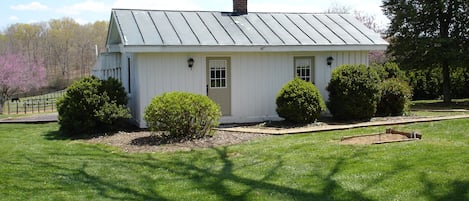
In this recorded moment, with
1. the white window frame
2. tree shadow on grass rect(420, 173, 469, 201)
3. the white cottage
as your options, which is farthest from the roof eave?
tree shadow on grass rect(420, 173, 469, 201)

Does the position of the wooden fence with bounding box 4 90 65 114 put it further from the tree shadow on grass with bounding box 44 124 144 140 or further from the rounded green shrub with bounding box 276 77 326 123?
the rounded green shrub with bounding box 276 77 326 123

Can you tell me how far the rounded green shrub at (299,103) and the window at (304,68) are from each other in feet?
4.84

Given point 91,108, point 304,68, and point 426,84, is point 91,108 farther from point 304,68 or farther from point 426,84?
point 426,84

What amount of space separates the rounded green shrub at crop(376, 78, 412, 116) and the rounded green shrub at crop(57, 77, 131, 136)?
7118 mm

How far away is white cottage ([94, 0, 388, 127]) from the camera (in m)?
12.9

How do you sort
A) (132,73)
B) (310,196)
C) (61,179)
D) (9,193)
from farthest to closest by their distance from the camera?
(132,73), (61,179), (9,193), (310,196)

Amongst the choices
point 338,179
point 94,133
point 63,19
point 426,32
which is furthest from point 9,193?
point 63,19

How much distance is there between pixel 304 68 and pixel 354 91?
1.89 metres

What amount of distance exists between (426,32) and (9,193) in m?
18.2

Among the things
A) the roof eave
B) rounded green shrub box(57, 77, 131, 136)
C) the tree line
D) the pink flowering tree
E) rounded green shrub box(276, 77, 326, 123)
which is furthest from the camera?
the tree line

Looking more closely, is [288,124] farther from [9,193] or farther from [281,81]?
[9,193]

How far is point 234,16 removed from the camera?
1552 cm

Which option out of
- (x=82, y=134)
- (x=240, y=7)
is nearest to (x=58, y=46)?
(x=240, y=7)

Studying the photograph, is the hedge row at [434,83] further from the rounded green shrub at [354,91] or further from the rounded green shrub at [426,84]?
the rounded green shrub at [354,91]
